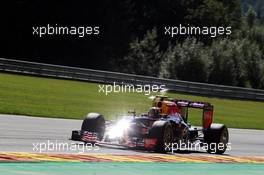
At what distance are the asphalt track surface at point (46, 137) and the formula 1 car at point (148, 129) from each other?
0.27m

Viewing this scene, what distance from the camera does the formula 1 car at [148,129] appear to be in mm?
14129

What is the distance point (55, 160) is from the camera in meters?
11.2

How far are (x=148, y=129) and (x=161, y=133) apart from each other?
0.59m

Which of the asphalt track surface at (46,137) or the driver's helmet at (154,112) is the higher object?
the driver's helmet at (154,112)

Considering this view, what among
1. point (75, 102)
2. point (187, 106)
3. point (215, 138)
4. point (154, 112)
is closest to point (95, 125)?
point (154, 112)

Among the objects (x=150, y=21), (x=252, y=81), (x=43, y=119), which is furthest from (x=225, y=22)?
(x=43, y=119)

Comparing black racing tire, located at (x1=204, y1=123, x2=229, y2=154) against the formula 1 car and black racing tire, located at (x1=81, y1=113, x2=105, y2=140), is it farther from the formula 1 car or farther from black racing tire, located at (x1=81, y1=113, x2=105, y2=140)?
black racing tire, located at (x1=81, y1=113, x2=105, y2=140)

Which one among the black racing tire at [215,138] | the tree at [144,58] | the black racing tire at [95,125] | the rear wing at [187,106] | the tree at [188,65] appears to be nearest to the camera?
the black racing tire at [95,125]

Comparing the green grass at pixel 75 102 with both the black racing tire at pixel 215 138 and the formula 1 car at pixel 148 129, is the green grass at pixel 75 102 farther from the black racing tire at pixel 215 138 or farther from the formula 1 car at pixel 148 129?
the black racing tire at pixel 215 138

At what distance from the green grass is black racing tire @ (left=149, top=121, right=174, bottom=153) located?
9028 mm

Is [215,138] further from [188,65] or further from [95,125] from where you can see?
[188,65]

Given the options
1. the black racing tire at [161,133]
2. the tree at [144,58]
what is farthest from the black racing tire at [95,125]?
the tree at [144,58]

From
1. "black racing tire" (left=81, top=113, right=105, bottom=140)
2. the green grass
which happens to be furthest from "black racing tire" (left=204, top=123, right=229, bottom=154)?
the green grass

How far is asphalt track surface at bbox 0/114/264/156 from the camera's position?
43.4ft
